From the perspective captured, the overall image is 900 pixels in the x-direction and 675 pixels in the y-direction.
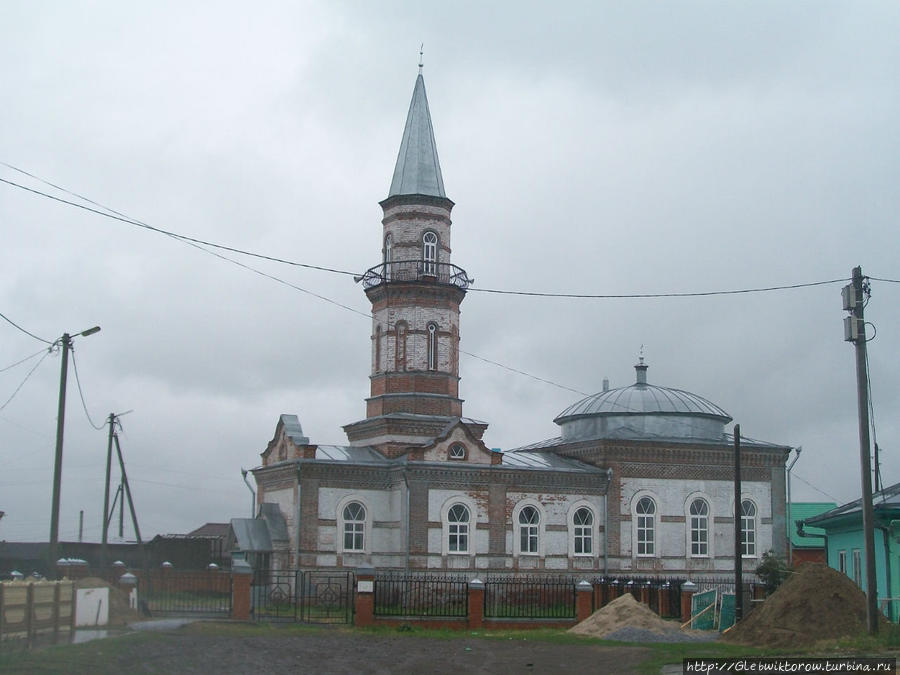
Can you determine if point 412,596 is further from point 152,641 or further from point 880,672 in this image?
point 880,672

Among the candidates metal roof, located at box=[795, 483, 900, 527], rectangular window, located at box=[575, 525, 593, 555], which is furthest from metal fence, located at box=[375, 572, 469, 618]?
metal roof, located at box=[795, 483, 900, 527]

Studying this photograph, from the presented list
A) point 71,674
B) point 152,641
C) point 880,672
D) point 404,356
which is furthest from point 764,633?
point 404,356

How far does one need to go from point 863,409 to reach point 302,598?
510 inches

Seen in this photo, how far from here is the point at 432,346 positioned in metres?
37.8

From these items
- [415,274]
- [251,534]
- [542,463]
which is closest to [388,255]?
[415,274]

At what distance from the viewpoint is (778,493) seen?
130ft

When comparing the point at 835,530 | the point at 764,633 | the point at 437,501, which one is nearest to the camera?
the point at 764,633

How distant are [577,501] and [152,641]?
19.6 meters

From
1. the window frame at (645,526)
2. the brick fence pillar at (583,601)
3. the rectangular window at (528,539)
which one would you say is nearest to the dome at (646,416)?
the window frame at (645,526)

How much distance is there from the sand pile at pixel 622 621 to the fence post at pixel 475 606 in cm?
231

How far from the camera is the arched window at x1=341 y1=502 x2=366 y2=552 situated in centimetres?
3503

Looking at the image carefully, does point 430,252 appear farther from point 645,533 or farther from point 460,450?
point 645,533

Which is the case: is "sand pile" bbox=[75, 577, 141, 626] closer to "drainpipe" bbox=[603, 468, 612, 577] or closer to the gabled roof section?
"drainpipe" bbox=[603, 468, 612, 577]

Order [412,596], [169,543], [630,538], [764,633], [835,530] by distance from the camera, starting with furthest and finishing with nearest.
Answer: [169,543] < [630,538] < [412,596] < [835,530] < [764,633]
